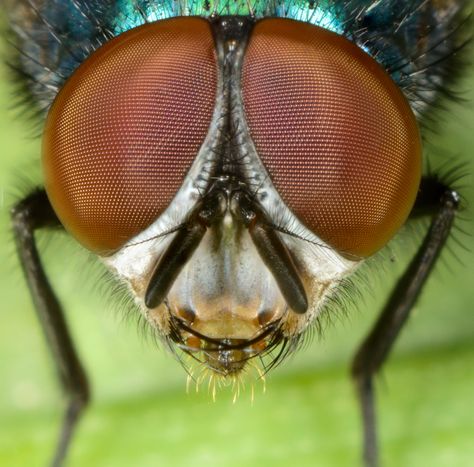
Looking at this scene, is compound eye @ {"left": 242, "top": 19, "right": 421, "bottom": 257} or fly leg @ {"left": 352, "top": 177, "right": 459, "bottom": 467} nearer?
compound eye @ {"left": 242, "top": 19, "right": 421, "bottom": 257}

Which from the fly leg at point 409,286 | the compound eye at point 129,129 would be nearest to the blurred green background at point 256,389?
the fly leg at point 409,286

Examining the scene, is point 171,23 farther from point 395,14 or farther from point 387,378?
point 387,378

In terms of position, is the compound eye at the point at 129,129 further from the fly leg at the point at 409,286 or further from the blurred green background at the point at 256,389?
the fly leg at the point at 409,286

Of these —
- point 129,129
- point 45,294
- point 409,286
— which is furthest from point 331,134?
point 45,294

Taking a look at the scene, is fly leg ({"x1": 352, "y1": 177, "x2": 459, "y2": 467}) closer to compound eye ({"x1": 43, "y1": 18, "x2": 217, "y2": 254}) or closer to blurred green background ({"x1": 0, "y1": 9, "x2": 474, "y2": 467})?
blurred green background ({"x1": 0, "y1": 9, "x2": 474, "y2": 467})

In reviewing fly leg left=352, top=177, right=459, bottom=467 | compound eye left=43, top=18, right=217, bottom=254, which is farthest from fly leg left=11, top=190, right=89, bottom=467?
fly leg left=352, top=177, right=459, bottom=467
